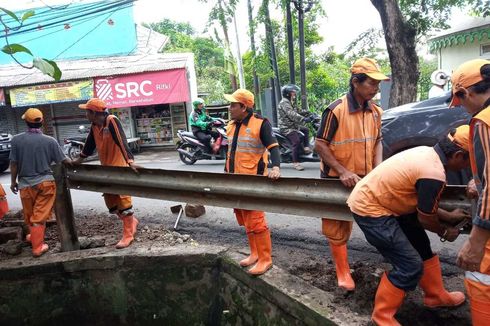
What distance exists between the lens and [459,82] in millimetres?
2111

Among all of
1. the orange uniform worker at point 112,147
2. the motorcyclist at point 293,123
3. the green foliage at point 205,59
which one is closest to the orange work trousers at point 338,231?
the orange uniform worker at point 112,147

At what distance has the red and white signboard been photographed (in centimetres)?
1434

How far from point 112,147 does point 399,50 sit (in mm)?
6322

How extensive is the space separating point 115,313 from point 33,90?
1326 cm

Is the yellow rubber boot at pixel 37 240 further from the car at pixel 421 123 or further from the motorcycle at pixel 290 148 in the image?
the motorcycle at pixel 290 148

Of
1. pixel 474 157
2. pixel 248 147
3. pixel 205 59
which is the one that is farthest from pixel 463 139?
A: pixel 205 59

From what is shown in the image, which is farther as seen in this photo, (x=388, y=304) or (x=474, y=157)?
(x=388, y=304)

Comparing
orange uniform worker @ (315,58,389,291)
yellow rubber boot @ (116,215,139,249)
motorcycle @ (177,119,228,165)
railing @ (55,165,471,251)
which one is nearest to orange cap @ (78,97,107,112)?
railing @ (55,165,471,251)

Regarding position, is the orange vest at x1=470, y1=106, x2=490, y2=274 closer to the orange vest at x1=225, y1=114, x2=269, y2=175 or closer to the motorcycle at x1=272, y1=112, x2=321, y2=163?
the orange vest at x1=225, y1=114, x2=269, y2=175

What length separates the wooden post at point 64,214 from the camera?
422cm

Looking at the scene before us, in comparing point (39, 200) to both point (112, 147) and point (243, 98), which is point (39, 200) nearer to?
point (112, 147)

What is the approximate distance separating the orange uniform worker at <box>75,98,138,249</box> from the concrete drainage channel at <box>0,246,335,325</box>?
370mm

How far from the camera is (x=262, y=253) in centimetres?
337

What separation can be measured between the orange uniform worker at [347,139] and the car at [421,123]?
6.16ft
